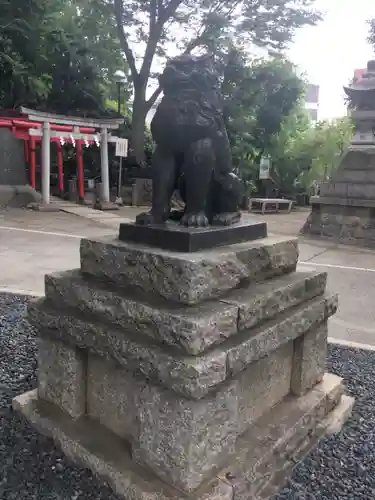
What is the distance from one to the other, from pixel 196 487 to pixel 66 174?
49.6 feet

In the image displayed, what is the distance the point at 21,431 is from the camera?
2059mm

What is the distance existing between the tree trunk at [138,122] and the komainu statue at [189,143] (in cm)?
1404

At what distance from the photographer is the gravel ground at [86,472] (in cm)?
172

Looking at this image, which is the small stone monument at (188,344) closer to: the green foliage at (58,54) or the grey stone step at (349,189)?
the grey stone step at (349,189)

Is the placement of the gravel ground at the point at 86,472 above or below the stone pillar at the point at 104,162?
below

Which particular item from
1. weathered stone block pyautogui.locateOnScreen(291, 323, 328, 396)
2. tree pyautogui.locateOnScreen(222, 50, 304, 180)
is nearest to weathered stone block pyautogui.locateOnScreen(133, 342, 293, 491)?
weathered stone block pyautogui.locateOnScreen(291, 323, 328, 396)

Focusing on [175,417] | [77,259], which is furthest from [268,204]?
[175,417]

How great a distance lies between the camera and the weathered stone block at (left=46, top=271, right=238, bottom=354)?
60.5 inches

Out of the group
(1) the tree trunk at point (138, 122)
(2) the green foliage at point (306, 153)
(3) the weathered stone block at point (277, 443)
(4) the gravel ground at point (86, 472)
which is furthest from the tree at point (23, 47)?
(3) the weathered stone block at point (277, 443)

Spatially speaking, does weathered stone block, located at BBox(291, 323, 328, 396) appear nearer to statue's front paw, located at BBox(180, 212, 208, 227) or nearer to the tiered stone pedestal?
the tiered stone pedestal

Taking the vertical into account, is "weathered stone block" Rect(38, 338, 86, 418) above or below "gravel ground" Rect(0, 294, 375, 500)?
above

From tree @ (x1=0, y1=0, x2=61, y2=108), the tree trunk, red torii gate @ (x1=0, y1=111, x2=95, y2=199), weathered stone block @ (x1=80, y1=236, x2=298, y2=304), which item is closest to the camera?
weathered stone block @ (x1=80, y1=236, x2=298, y2=304)

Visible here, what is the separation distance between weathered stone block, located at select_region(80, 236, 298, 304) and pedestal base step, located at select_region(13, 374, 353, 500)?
25.8 inches

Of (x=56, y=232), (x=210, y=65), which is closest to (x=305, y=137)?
(x=56, y=232)
